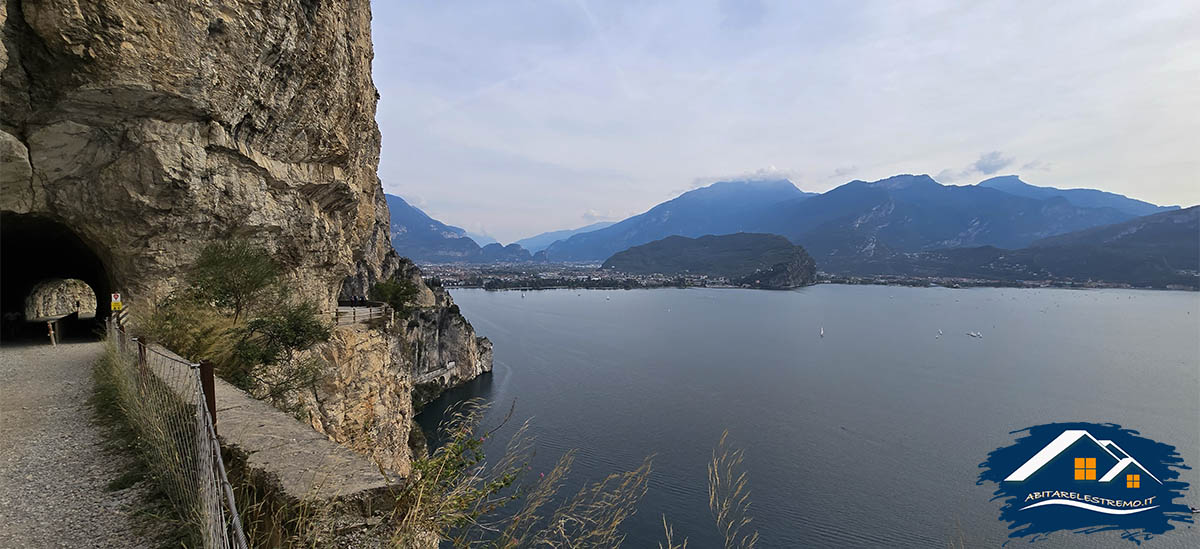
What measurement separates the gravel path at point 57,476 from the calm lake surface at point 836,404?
5.39 metres

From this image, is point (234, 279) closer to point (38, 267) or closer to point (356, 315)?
point (356, 315)

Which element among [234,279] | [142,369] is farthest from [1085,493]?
[234,279]

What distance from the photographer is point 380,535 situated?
247 centimetres

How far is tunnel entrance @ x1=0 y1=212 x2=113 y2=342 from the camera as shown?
502 inches

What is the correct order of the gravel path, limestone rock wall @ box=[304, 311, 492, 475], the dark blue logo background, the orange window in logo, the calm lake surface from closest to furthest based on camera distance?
the gravel path
limestone rock wall @ box=[304, 311, 492, 475]
the dark blue logo background
the orange window in logo
the calm lake surface

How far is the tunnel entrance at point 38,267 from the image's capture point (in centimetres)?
1275

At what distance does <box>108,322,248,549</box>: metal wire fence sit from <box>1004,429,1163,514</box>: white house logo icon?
90.2ft

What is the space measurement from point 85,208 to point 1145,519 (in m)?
40.7

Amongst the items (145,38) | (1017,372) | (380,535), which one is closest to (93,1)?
(145,38)

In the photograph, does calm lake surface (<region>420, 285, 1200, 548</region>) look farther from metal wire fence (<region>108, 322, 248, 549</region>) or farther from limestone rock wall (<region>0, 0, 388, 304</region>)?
limestone rock wall (<region>0, 0, 388, 304</region>)

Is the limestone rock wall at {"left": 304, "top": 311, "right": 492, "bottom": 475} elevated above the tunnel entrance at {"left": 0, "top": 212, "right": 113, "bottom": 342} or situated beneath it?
situated beneath

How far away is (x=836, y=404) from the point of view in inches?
1421

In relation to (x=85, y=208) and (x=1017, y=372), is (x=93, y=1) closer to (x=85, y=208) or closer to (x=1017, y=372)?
Result: (x=85, y=208)

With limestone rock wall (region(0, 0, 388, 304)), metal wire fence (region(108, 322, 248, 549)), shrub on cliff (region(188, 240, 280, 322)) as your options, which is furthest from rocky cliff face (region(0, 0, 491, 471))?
metal wire fence (region(108, 322, 248, 549))
